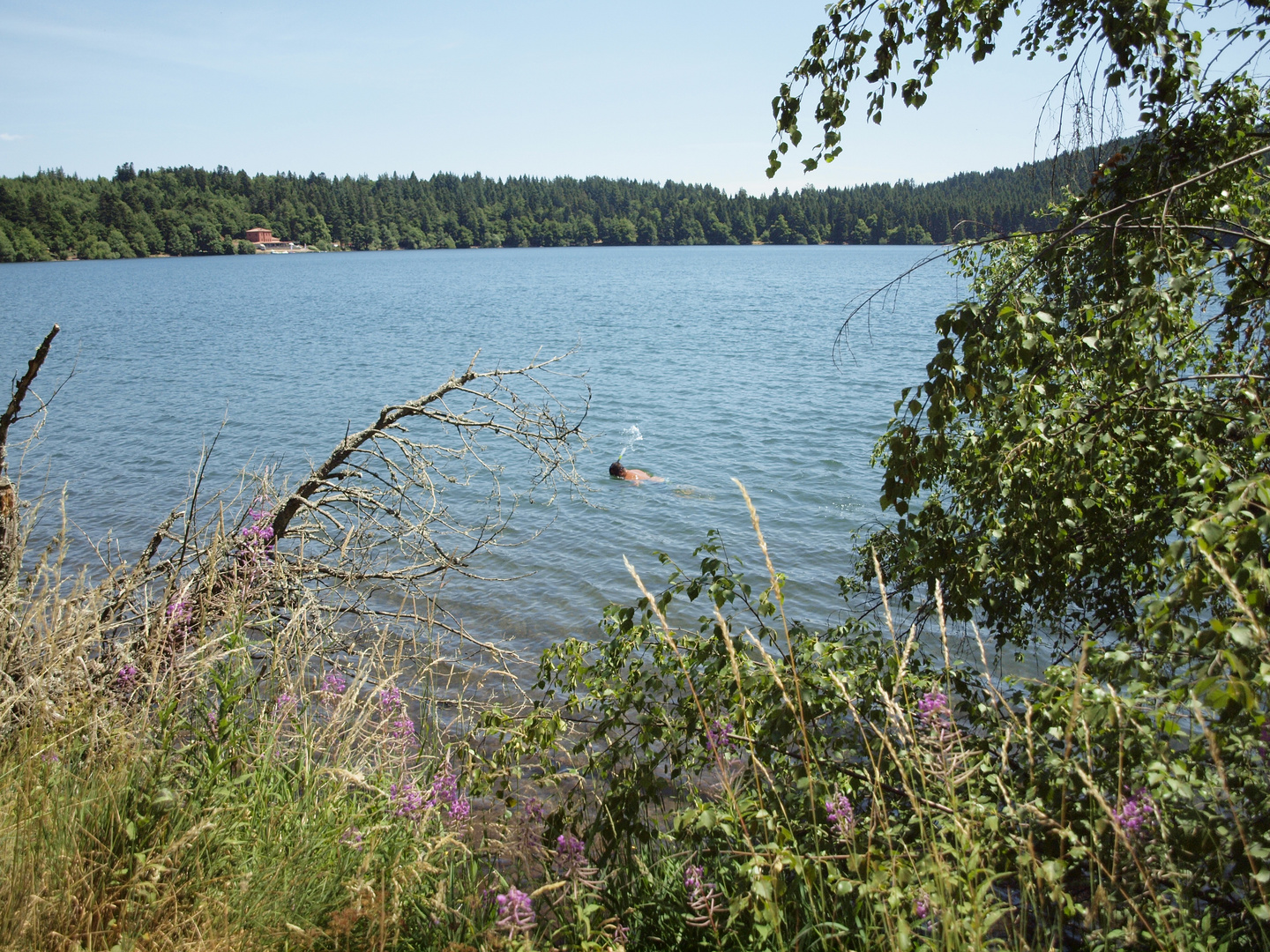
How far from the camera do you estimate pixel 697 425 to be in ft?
70.3

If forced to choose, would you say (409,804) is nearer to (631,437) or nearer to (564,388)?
(631,437)

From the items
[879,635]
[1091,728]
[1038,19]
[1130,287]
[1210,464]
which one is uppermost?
[1038,19]

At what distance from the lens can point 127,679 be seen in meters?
4.18

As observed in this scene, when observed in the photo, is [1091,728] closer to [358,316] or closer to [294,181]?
[358,316]

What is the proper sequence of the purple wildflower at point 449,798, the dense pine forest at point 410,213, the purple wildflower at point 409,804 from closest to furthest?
the purple wildflower at point 409,804
the purple wildflower at point 449,798
the dense pine forest at point 410,213

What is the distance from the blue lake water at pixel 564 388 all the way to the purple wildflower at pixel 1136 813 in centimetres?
782

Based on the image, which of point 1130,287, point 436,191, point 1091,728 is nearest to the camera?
point 1091,728

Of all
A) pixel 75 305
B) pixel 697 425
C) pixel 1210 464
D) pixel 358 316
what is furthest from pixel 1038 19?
pixel 75 305

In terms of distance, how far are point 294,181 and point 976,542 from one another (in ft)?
602

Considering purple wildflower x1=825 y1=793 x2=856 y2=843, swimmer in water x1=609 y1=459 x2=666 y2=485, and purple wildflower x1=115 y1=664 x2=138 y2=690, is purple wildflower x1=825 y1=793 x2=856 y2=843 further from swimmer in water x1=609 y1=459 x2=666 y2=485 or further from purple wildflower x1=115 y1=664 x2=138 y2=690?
swimmer in water x1=609 y1=459 x2=666 y2=485

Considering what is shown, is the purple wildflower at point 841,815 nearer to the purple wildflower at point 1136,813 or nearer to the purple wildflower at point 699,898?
the purple wildflower at point 699,898

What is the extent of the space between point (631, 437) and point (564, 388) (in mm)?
5084

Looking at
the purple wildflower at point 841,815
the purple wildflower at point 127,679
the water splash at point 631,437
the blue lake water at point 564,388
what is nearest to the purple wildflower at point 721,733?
the purple wildflower at point 841,815

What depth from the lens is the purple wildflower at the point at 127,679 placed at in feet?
13.6
